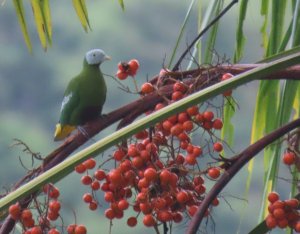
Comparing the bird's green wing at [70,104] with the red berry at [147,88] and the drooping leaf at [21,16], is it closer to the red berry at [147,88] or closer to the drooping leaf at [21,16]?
the drooping leaf at [21,16]

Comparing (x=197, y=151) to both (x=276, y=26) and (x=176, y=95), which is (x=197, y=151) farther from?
(x=276, y=26)

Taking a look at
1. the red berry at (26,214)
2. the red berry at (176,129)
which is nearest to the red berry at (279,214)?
the red berry at (176,129)

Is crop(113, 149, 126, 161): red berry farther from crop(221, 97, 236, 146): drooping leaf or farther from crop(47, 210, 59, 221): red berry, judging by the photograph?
crop(221, 97, 236, 146): drooping leaf

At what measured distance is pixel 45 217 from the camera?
2.25ft

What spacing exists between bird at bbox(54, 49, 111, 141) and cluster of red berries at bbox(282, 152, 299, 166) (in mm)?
309

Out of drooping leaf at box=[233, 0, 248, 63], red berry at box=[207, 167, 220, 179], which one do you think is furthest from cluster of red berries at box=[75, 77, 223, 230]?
drooping leaf at box=[233, 0, 248, 63]

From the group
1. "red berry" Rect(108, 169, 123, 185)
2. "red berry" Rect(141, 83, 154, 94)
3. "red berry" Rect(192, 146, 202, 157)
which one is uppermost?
"red berry" Rect(141, 83, 154, 94)

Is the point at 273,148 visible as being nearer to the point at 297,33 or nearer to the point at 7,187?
the point at 297,33

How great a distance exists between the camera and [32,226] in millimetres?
704

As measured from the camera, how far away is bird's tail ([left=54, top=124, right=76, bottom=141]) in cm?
99

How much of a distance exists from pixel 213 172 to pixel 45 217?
0.15 meters

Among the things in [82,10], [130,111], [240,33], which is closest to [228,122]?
[240,33]

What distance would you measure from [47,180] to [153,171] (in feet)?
0.52

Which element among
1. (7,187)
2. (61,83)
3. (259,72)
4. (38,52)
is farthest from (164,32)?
(259,72)
